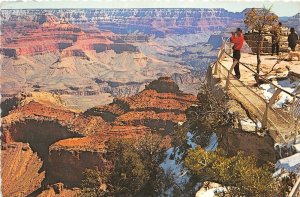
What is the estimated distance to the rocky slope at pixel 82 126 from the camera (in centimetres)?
3784

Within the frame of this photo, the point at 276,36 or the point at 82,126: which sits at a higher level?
the point at 276,36

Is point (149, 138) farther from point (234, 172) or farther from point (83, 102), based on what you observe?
point (83, 102)

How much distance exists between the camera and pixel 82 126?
46.1 m

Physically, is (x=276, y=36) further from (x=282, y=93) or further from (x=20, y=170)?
(x=20, y=170)

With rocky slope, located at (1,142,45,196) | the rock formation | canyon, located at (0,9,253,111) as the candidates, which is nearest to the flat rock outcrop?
rocky slope, located at (1,142,45,196)

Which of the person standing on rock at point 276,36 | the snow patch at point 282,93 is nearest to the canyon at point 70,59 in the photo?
the person standing on rock at point 276,36

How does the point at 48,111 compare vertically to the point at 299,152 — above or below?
below

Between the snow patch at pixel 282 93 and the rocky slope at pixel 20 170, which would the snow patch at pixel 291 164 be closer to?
the snow patch at pixel 282 93

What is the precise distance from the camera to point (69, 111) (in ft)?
175

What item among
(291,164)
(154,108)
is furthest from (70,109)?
(291,164)

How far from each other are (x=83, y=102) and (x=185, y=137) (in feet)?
340

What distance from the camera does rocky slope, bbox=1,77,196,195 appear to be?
37844 millimetres

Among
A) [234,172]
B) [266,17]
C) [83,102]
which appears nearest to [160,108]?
[266,17]

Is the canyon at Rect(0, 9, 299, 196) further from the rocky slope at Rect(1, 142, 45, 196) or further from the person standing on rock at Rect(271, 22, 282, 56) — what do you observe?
the person standing on rock at Rect(271, 22, 282, 56)
